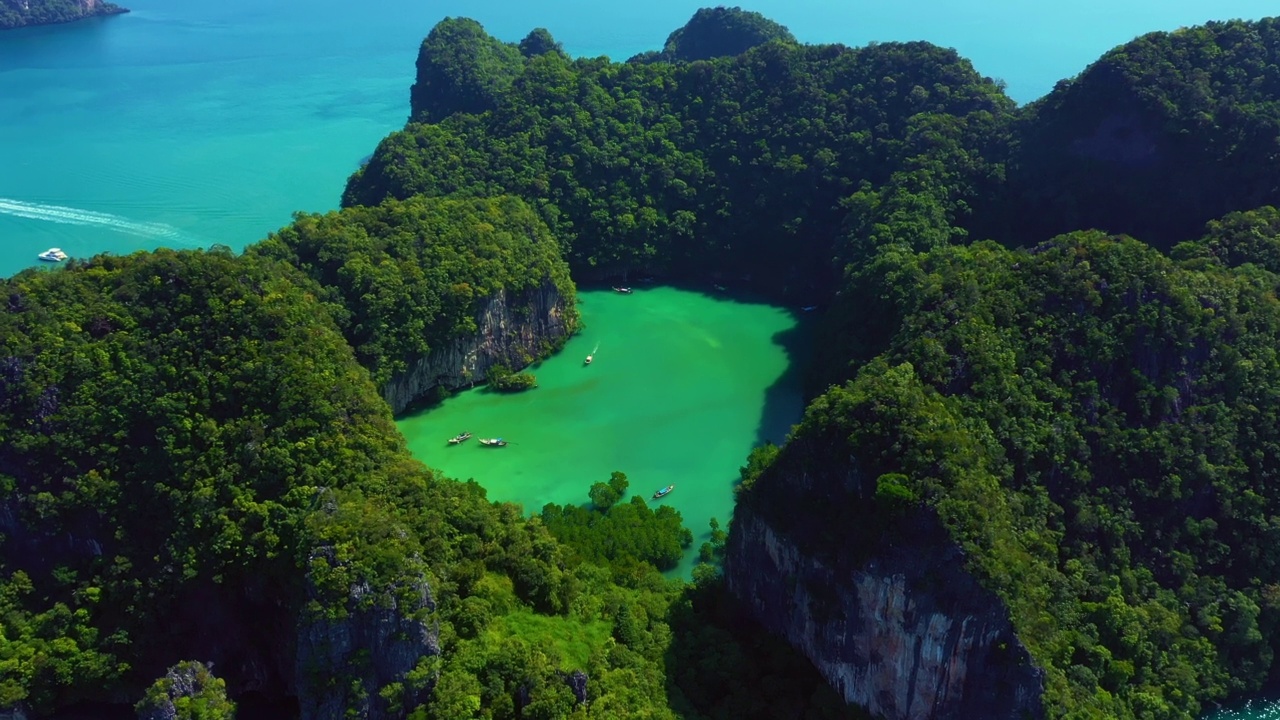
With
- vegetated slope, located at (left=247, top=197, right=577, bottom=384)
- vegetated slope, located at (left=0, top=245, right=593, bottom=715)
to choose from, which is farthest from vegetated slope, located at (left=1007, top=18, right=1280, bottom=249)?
vegetated slope, located at (left=0, top=245, right=593, bottom=715)

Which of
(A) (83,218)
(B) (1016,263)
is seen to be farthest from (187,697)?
(A) (83,218)

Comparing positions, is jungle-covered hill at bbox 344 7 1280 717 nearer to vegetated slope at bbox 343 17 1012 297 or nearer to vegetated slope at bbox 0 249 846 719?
vegetated slope at bbox 343 17 1012 297

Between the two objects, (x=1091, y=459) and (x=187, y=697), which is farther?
(x=1091, y=459)

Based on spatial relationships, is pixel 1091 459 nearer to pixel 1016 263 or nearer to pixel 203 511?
pixel 1016 263

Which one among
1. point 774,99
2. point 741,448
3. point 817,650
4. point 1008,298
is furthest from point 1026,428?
point 774,99

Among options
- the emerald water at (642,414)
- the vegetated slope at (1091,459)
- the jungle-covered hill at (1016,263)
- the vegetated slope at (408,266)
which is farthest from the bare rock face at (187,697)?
the jungle-covered hill at (1016,263)

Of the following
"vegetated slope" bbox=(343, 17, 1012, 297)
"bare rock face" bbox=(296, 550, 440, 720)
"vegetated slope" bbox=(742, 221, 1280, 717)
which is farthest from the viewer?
"vegetated slope" bbox=(343, 17, 1012, 297)
